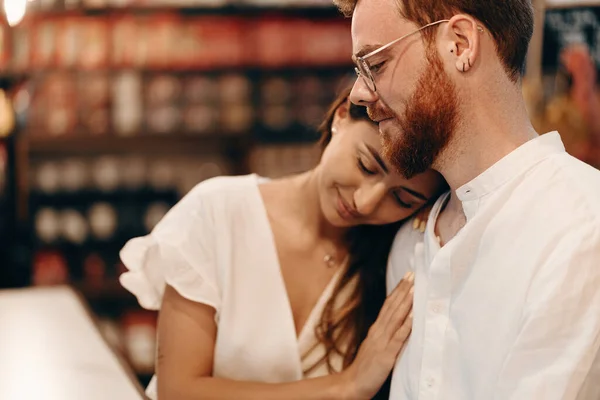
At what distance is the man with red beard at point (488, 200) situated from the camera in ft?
4.28

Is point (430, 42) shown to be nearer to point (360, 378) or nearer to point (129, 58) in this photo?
point (360, 378)

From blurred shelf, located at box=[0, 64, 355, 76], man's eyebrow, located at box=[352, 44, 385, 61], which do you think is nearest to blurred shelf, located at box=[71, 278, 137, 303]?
blurred shelf, located at box=[0, 64, 355, 76]

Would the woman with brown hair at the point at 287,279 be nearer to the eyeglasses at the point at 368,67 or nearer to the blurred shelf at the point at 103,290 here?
the eyeglasses at the point at 368,67

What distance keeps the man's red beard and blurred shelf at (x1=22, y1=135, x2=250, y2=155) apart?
3.51m

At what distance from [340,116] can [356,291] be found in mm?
463

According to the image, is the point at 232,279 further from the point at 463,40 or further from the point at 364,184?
the point at 463,40

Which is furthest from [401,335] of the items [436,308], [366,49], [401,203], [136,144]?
[136,144]

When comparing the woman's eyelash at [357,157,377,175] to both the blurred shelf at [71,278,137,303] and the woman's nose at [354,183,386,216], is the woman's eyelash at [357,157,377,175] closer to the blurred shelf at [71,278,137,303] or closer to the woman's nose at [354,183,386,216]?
the woman's nose at [354,183,386,216]

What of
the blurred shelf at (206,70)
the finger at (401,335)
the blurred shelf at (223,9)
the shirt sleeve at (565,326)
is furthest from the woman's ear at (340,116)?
the blurred shelf at (206,70)

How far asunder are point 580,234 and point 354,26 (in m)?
0.62

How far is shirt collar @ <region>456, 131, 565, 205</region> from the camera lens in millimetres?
1470

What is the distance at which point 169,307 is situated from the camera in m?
1.95

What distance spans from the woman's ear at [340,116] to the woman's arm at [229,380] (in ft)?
1.43

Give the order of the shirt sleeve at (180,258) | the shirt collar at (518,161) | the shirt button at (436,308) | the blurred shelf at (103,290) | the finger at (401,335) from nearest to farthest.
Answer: the shirt collar at (518,161) < the shirt button at (436,308) < the finger at (401,335) < the shirt sleeve at (180,258) < the blurred shelf at (103,290)
